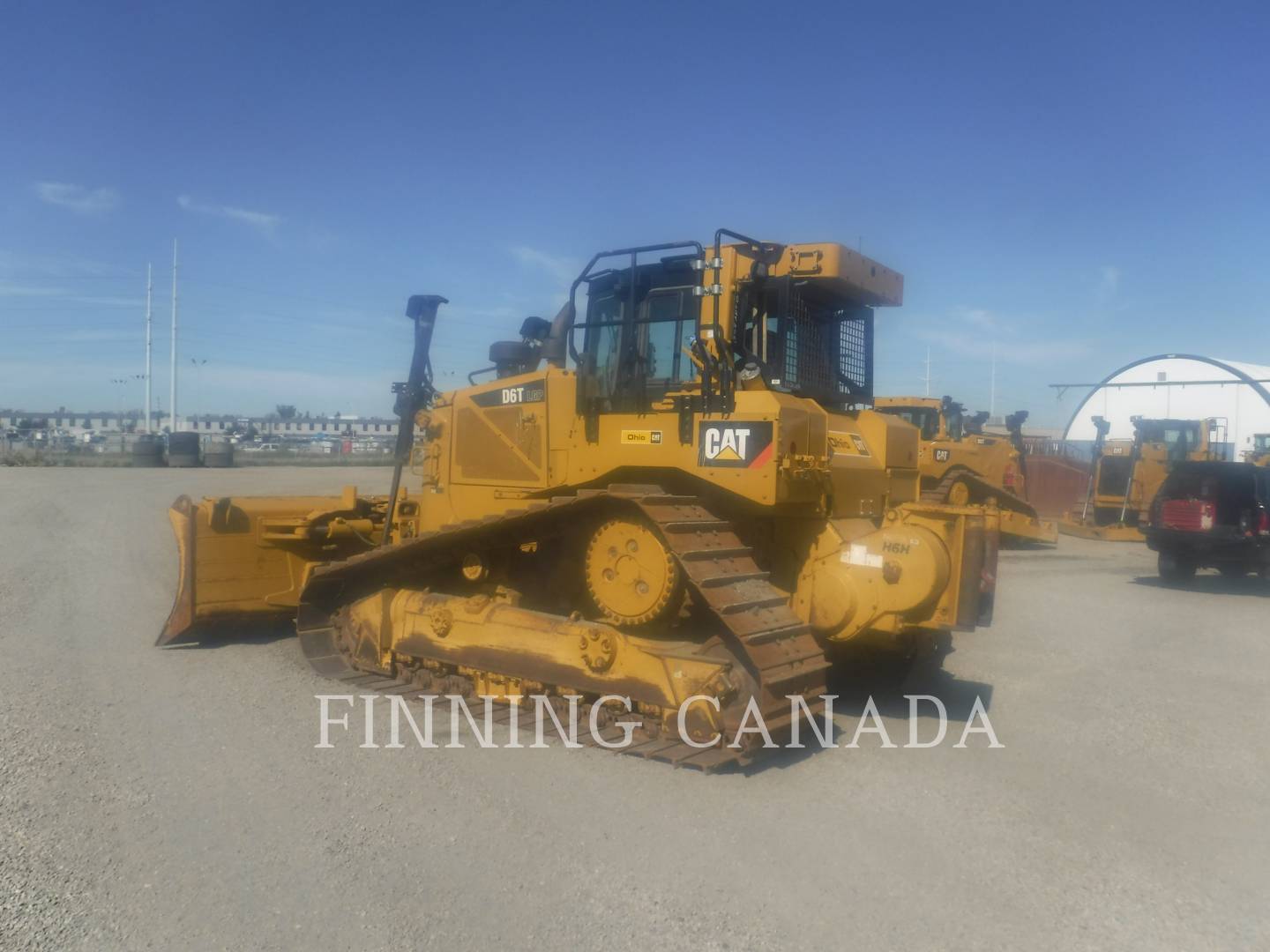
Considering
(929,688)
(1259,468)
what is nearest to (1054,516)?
(1259,468)

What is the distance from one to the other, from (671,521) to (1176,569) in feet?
39.0

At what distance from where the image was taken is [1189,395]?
1581 inches

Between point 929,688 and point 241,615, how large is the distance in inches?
231

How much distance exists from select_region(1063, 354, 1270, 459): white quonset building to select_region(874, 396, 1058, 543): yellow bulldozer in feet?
69.1

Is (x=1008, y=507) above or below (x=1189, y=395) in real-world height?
below

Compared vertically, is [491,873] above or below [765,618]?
below

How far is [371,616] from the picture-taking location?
7594 mm

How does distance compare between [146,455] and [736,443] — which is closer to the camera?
[736,443]

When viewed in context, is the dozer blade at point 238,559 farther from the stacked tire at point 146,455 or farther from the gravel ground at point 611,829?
the stacked tire at point 146,455

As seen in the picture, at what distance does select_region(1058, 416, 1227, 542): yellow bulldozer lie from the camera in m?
21.1

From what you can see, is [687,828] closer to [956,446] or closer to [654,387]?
[654,387]

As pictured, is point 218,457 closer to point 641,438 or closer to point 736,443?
point 641,438

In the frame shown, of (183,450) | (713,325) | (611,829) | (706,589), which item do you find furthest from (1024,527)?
(183,450)

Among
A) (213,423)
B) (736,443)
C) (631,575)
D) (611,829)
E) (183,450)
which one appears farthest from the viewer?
(213,423)
